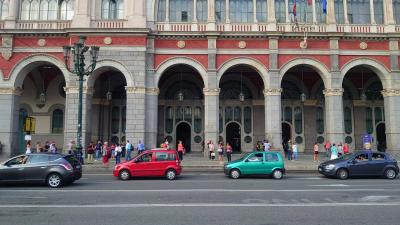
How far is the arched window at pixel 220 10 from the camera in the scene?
1163 inches

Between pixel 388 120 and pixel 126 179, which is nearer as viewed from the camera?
pixel 126 179

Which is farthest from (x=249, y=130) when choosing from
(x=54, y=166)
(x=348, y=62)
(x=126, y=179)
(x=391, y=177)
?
(x=54, y=166)

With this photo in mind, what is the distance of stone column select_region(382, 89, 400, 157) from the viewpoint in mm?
28422

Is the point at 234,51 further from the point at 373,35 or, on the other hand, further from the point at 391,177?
the point at 391,177

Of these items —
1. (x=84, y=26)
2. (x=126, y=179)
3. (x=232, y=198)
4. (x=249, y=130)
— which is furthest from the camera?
(x=249, y=130)

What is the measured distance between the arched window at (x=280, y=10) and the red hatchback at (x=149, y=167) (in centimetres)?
1758

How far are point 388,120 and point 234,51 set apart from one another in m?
13.6

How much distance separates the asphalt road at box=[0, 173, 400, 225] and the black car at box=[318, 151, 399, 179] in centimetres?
447

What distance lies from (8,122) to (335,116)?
25352mm

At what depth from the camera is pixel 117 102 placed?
111 feet

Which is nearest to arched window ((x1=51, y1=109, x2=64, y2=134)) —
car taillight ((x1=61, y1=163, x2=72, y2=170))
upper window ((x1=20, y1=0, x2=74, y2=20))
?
upper window ((x1=20, y1=0, x2=74, y2=20))

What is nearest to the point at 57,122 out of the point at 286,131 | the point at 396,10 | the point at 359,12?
the point at 286,131

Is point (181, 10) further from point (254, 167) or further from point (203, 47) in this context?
point (254, 167)

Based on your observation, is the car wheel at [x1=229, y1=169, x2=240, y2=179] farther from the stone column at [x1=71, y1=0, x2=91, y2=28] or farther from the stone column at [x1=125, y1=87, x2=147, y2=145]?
the stone column at [x1=71, y1=0, x2=91, y2=28]
